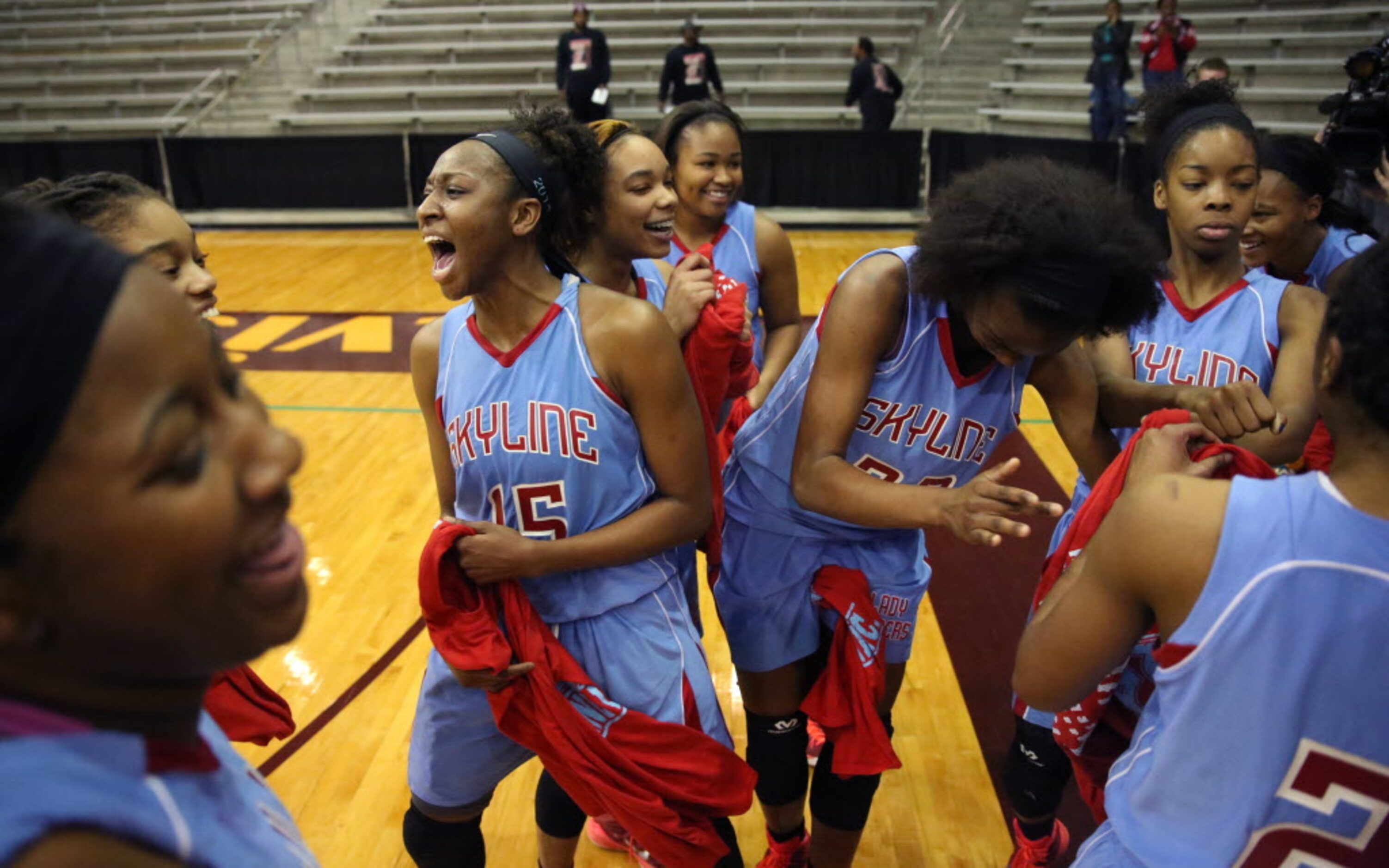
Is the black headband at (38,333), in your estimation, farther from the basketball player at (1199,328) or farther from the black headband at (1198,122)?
the black headband at (1198,122)

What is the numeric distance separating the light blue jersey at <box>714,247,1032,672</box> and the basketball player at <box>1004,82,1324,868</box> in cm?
32

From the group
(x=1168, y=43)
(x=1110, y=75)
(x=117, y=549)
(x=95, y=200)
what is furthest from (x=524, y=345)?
(x=1110, y=75)

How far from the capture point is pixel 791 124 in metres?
12.4

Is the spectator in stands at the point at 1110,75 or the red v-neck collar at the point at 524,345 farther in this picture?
the spectator in stands at the point at 1110,75

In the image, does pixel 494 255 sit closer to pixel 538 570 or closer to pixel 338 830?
pixel 538 570

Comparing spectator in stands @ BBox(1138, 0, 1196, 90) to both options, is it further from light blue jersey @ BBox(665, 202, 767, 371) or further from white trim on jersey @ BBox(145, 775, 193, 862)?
white trim on jersey @ BBox(145, 775, 193, 862)

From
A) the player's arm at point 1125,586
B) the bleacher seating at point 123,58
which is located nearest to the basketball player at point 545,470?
the player's arm at point 1125,586

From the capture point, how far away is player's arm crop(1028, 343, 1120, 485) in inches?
80.7

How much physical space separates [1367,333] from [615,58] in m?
13.3

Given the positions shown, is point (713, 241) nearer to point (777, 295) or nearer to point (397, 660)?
point (777, 295)

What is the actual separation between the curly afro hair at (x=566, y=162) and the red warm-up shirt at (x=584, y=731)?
29.4 inches

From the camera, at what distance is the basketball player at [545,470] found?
1863mm

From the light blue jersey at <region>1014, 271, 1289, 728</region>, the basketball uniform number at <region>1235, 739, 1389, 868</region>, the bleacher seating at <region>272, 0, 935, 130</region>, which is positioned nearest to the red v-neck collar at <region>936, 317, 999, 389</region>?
the light blue jersey at <region>1014, 271, 1289, 728</region>

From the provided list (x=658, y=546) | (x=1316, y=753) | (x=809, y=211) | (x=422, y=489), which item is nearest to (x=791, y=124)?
(x=809, y=211)
